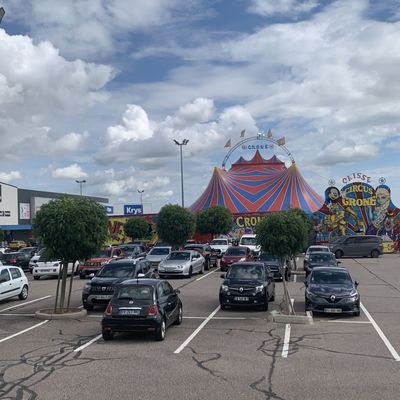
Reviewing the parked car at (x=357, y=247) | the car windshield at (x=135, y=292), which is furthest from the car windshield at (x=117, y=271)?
the parked car at (x=357, y=247)

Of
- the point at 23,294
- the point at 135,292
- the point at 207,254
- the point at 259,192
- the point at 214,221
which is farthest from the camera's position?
the point at 259,192

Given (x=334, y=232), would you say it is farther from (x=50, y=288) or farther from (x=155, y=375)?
(x=155, y=375)

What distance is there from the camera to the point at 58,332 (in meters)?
14.1

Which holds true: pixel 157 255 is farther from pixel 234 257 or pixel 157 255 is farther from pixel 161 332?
pixel 161 332

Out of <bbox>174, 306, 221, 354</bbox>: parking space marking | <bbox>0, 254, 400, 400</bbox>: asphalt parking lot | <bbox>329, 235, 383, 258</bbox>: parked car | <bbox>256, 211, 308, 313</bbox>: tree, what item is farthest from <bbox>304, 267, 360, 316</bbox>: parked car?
<bbox>329, 235, 383, 258</bbox>: parked car

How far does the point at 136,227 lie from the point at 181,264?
102 feet

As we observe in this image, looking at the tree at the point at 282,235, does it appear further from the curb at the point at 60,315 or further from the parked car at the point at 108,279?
the curb at the point at 60,315

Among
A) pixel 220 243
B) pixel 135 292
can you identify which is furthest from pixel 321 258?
pixel 220 243

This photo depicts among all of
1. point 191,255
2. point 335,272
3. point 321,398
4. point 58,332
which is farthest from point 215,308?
point 191,255

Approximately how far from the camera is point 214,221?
55625mm

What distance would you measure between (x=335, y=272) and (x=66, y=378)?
11.1 metres

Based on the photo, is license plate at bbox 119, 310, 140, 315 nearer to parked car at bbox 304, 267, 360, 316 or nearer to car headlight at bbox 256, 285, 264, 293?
car headlight at bbox 256, 285, 264, 293

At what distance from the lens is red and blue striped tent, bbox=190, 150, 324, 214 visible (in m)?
68.9

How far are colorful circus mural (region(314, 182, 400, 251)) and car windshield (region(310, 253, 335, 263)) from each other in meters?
24.5
